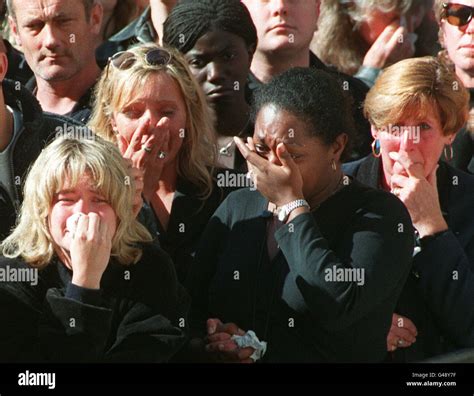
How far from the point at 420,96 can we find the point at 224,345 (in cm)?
A: 107

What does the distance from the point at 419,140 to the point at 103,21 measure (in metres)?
1.87

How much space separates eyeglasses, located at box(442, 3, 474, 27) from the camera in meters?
Answer: 5.69

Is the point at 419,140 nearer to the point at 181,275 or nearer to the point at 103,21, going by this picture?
the point at 181,275

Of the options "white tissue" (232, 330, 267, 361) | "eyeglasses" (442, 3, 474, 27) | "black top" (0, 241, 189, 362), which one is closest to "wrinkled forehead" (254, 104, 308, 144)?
"black top" (0, 241, 189, 362)

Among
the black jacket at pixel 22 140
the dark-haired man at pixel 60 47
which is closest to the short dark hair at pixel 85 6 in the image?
the dark-haired man at pixel 60 47

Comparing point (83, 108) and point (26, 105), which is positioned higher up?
point (26, 105)

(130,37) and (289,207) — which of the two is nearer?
(289,207)

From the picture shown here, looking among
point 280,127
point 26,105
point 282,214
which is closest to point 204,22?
point 26,105

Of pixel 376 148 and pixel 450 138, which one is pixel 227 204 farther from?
pixel 450 138

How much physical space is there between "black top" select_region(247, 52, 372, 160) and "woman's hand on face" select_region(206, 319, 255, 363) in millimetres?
783

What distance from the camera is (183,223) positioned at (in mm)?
5129

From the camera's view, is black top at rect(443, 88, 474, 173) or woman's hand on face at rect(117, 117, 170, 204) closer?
woman's hand on face at rect(117, 117, 170, 204)

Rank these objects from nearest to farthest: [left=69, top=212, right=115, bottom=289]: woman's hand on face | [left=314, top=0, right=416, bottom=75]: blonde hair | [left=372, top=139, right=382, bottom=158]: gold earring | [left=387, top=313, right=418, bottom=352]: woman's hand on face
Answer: [left=69, top=212, right=115, bottom=289]: woman's hand on face, [left=387, top=313, right=418, bottom=352]: woman's hand on face, [left=372, top=139, right=382, bottom=158]: gold earring, [left=314, top=0, right=416, bottom=75]: blonde hair

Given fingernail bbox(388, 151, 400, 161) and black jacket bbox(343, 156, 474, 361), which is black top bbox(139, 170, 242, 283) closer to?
fingernail bbox(388, 151, 400, 161)
